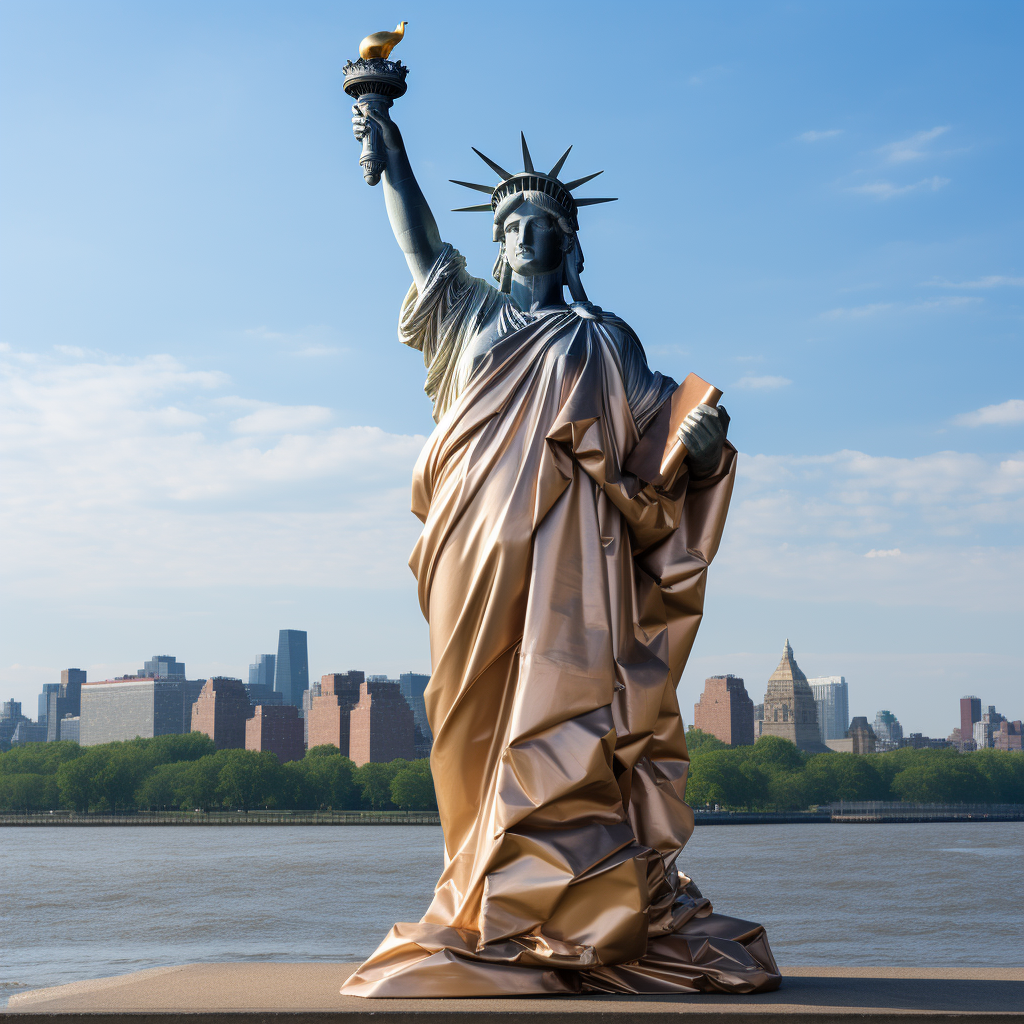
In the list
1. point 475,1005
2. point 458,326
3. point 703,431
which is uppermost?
point 458,326

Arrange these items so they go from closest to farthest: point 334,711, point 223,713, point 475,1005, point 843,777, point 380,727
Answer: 1. point 475,1005
2. point 843,777
3. point 380,727
4. point 334,711
5. point 223,713

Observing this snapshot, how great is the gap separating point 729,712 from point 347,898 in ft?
329

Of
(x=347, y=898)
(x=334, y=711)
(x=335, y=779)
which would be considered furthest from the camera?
(x=334, y=711)

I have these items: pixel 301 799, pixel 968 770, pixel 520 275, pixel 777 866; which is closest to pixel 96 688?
pixel 301 799

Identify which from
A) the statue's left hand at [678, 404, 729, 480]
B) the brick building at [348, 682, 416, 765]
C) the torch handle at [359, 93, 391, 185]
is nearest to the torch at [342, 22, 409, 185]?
the torch handle at [359, 93, 391, 185]

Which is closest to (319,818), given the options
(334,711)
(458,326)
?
(334,711)

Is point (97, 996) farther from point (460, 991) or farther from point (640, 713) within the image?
point (640, 713)

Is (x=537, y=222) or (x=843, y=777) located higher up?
(x=537, y=222)

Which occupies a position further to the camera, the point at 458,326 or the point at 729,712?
the point at 729,712

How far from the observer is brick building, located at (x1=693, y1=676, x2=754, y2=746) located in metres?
125

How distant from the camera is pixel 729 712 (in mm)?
125812

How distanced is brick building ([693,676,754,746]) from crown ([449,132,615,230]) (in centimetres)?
12071

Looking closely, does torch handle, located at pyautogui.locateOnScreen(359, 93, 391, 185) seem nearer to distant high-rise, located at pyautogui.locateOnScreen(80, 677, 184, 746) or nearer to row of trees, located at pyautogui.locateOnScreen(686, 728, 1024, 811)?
row of trees, located at pyautogui.locateOnScreen(686, 728, 1024, 811)

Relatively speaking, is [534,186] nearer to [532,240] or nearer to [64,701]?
[532,240]
